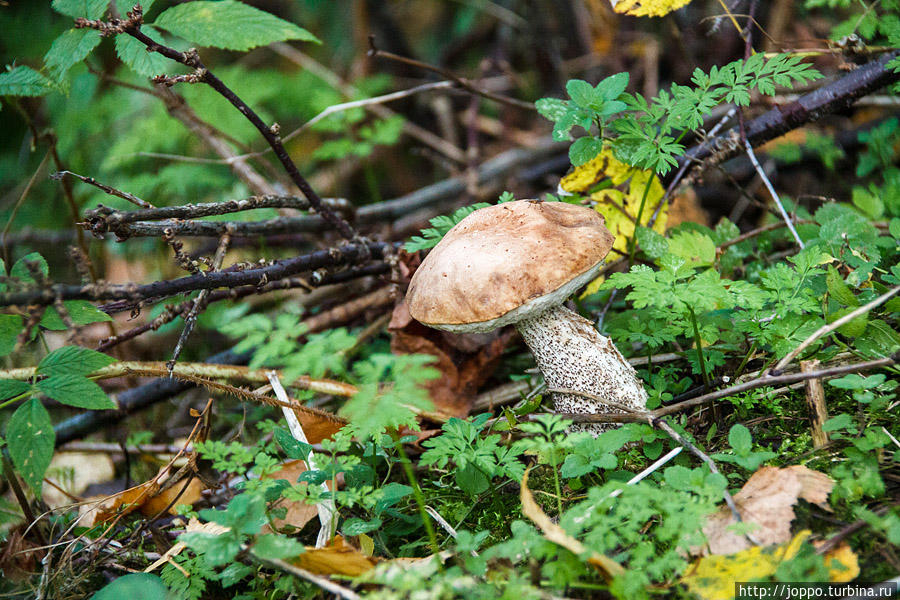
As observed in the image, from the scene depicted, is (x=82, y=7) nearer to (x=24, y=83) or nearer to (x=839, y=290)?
(x=24, y=83)

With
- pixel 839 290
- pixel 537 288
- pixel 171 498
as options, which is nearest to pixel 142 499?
pixel 171 498

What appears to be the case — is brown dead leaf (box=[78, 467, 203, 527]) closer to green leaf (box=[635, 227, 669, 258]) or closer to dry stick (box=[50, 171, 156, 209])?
dry stick (box=[50, 171, 156, 209])

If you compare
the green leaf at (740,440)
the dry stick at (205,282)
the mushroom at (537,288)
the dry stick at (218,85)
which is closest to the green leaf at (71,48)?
the dry stick at (218,85)

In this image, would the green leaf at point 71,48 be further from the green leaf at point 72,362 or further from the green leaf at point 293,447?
the green leaf at point 293,447

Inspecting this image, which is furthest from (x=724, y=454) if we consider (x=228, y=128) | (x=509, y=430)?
(x=228, y=128)

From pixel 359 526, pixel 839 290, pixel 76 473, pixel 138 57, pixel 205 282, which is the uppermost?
pixel 138 57

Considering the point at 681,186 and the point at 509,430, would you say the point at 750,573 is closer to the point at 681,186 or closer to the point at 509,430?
the point at 509,430

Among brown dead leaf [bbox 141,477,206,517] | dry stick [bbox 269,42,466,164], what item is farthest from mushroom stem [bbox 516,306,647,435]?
dry stick [bbox 269,42,466,164]
